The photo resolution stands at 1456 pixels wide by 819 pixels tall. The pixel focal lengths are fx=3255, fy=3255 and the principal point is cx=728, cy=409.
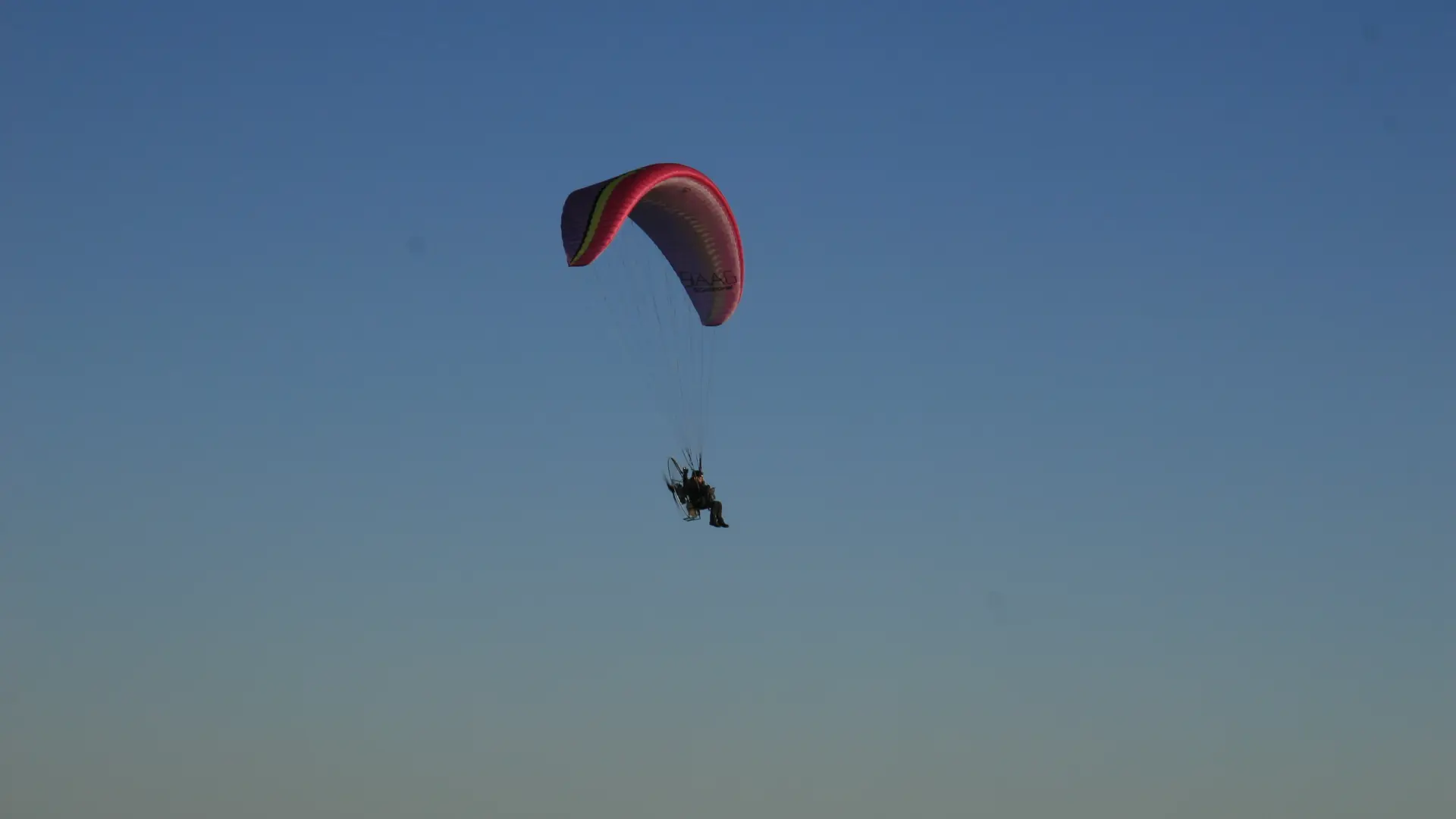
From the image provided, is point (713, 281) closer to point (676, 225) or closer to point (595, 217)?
point (676, 225)

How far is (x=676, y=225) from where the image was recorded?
75000 millimetres

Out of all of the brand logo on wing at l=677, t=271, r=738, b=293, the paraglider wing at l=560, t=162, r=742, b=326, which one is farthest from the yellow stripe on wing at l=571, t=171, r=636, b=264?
the brand logo on wing at l=677, t=271, r=738, b=293

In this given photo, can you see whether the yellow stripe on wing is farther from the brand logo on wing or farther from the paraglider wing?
the brand logo on wing

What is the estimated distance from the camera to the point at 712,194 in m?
73.8

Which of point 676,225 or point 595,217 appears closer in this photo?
point 595,217

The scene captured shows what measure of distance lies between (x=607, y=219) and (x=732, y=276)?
682 cm

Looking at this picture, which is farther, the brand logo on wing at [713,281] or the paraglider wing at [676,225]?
the brand logo on wing at [713,281]

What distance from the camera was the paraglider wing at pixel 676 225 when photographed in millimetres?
69812

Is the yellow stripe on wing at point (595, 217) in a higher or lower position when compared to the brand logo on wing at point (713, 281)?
lower

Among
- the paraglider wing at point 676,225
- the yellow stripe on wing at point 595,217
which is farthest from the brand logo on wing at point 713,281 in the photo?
the yellow stripe on wing at point 595,217

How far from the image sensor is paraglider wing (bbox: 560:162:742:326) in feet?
229

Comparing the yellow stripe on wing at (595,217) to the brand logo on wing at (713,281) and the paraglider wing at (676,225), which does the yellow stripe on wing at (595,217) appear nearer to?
the paraglider wing at (676,225)

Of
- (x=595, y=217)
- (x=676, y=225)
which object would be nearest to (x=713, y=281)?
(x=676, y=225)

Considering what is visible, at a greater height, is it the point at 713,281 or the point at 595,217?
the point at 713,281
